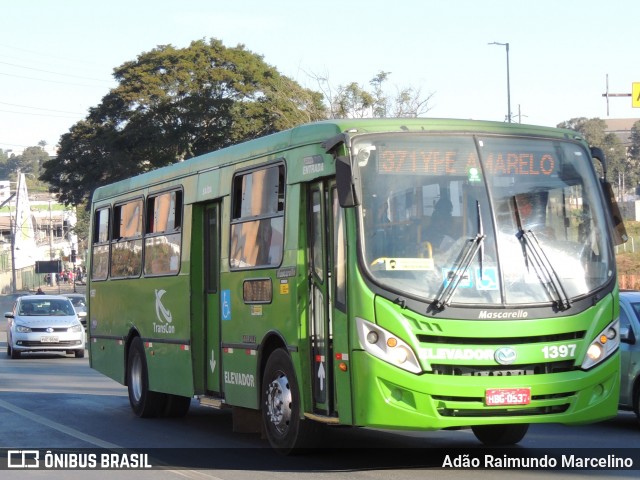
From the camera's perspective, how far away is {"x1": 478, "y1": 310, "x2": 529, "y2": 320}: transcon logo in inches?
391

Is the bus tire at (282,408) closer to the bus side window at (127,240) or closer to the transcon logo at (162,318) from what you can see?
the transcon logo at (162,318)

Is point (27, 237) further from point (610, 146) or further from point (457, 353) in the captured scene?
point (457, 353)

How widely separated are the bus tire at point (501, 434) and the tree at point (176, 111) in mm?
41718

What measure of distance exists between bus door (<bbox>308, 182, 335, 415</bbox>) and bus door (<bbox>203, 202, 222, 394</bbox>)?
256 centimetres

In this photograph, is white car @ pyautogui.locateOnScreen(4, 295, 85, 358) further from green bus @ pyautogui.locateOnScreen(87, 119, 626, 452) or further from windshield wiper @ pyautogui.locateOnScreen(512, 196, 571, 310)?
windshield wiper @ pyautogui.locateOnScreen(512, 196, 571, 310)

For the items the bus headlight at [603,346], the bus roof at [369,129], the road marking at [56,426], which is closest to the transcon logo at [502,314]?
the bus headlight at [603,346]

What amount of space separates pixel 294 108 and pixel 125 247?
1458 inches

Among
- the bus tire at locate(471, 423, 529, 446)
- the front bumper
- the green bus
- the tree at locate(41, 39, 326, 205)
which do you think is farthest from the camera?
the tree at locate(41, 39, 326, 205)

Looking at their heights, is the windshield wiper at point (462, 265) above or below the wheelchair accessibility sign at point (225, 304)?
above

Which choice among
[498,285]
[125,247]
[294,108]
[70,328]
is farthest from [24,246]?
[498,285]

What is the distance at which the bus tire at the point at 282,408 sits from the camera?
11.0 m

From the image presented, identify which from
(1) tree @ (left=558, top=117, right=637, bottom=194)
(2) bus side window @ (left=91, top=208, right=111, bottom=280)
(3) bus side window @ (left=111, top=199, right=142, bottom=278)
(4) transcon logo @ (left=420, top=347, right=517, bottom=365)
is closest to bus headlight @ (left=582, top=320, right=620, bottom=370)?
(4) transcon logo @ (left=420, top=347, right=517, bottom=365)

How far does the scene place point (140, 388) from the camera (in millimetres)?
16203

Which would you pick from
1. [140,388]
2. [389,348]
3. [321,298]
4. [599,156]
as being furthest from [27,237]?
[389,348]
